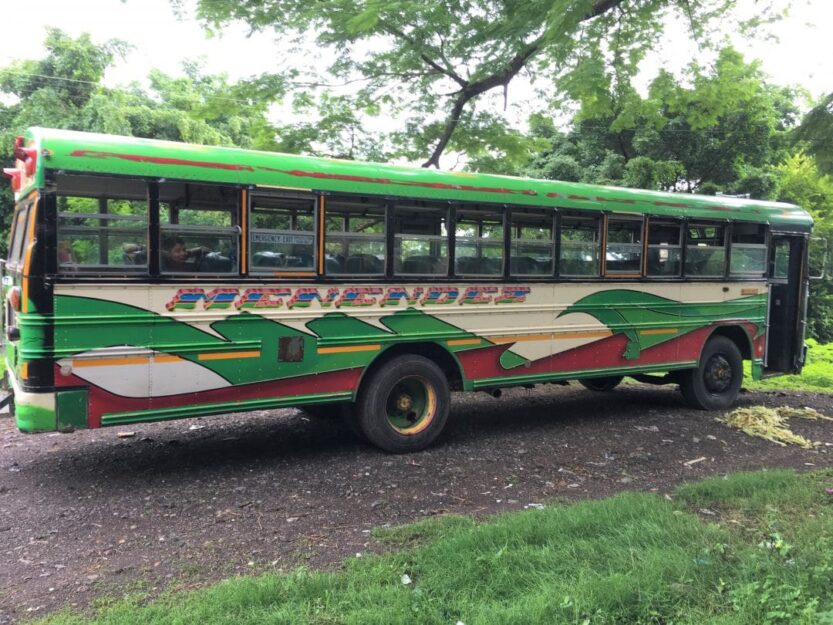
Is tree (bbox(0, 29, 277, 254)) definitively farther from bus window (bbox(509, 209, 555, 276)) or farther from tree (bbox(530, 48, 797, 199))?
bus window (bbox(509, 209, 555, 276))

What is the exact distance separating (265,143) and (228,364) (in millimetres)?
5774

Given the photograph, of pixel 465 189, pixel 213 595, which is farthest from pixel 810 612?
pixel 465 189

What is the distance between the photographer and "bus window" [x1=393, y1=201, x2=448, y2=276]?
6270 mm

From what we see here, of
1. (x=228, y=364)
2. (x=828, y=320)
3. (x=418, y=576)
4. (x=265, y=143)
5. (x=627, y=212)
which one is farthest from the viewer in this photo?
(x=828, y=320)

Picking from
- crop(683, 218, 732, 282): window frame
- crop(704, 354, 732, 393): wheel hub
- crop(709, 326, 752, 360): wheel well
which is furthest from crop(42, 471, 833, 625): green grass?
crop(709, 326, 752, 360): wheel well

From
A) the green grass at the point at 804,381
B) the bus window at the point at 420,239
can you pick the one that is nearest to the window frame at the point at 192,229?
the bus window at the point at 420,239

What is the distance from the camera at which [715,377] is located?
880 centimetres

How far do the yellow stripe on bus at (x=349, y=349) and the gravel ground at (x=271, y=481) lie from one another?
101 cm

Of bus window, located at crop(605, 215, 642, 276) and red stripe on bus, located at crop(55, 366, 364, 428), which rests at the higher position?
bus window, located at crop(605, 215, 642, 276)

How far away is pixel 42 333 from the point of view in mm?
4730

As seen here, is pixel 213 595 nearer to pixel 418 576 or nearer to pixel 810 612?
pixel 418 576

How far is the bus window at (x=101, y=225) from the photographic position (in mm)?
4844

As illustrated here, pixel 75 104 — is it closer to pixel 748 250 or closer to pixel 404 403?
pixel 404 403

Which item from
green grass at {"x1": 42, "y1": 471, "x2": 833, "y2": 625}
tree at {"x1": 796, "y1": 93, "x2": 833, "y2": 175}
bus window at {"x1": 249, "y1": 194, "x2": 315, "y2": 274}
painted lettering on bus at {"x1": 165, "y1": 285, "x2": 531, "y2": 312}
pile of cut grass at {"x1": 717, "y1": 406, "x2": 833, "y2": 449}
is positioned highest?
tree at {"x1": 796, "y1": 93, "x2": 833, "y2": 175}
